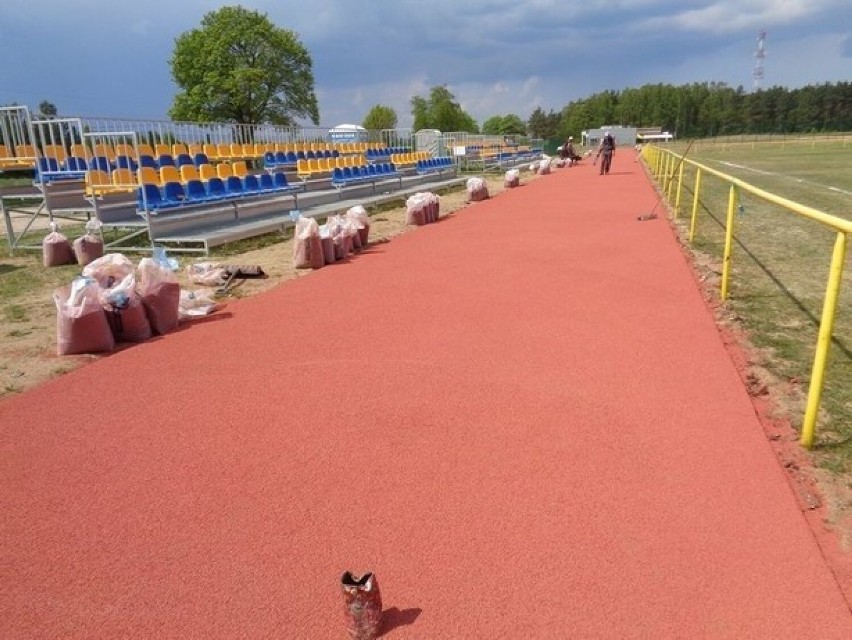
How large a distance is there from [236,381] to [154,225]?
7.43 meters

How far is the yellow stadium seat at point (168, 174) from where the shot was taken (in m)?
12.1

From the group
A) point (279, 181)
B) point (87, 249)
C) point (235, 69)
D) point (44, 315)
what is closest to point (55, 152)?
point (279, 181)

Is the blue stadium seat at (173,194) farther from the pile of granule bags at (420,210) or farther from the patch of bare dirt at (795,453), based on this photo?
the patch of bare dirt at (795,453)

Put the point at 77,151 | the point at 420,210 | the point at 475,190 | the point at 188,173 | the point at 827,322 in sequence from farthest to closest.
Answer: the point at 475,190, the point at 420,210, the point at 77,151, the point at 188,173, the point at 827,322

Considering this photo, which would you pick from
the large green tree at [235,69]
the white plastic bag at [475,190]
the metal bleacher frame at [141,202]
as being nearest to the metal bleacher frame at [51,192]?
the metal bleacher frame at [141,202]

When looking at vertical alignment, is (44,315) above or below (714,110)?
below

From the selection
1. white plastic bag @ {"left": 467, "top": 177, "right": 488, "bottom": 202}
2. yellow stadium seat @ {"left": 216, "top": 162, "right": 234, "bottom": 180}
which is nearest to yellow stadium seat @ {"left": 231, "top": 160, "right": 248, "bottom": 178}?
yellow stadium seat @ {"left": 216, "top": 162, "right": 234, "bottom": 180}

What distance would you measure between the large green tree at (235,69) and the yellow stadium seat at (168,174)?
137 ft

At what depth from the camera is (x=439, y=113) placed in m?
111

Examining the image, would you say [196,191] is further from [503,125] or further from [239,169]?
[503,125]

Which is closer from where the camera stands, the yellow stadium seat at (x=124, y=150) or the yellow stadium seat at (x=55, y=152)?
the yellow stadium seat at (x=124, y=150)

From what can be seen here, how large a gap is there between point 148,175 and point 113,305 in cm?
655

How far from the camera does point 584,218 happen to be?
14.6m

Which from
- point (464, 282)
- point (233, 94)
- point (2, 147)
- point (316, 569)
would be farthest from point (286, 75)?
Result: point (316, 569)
